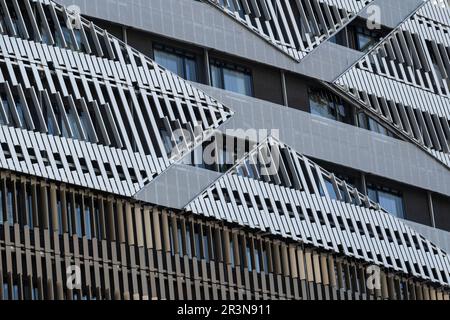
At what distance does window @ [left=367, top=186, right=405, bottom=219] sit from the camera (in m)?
80.5

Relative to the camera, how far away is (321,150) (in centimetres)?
7800

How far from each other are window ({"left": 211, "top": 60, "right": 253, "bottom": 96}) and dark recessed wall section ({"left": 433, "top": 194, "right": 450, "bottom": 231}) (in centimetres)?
973

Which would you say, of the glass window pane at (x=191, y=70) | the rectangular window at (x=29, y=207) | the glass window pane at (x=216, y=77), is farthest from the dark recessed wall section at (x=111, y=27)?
the rectangular window at (x=29, y=207)

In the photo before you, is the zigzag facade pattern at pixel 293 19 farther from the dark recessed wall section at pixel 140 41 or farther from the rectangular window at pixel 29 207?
the rectangular window at pixel 29 207

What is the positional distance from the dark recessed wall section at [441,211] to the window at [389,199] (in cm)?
173

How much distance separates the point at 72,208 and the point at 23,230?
7.94 feet

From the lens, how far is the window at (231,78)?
76875 mm

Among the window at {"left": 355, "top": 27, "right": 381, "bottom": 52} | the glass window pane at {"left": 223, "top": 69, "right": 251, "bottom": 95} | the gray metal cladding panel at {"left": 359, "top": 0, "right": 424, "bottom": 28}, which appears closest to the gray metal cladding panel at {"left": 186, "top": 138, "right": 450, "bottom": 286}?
the glass window pane at {"left": 223, "top": 69, "right": 251, "bottom": 95}

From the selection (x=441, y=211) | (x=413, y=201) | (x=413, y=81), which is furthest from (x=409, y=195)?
(x=413, y=81)

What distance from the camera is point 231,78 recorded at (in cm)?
7750

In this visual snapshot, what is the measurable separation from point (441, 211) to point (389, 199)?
2669 millimetres

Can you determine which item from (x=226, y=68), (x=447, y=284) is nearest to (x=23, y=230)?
(x=226, y=68)
